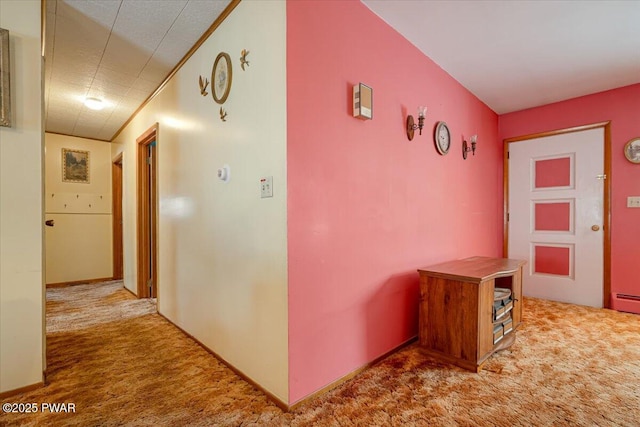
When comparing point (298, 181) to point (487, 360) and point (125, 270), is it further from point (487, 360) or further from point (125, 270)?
point (125, 270)

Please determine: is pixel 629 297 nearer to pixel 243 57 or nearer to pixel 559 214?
pixel 559 214

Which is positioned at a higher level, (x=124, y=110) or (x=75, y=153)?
(x=124, y=110)

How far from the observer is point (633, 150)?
3125 mm

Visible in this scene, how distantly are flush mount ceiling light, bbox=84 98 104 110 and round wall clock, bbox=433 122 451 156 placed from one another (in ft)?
12.2

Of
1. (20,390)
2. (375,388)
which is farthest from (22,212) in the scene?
(375,388)

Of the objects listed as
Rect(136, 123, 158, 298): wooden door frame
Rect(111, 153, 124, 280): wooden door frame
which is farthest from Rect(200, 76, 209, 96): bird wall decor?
Rect(111, 153, 124, 280): wooden door frame

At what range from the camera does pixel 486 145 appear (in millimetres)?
3691

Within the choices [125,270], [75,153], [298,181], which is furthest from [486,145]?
[75,153]

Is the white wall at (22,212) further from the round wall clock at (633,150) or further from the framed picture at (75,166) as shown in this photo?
the round wall clock at (633,150)

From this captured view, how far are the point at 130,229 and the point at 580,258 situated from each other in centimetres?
568

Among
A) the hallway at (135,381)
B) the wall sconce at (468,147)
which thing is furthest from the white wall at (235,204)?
the wall sconce at (468,147)

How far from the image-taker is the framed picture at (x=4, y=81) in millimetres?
1702

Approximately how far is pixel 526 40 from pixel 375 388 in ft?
9.36

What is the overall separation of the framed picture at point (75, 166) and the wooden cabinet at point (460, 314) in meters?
5.42
